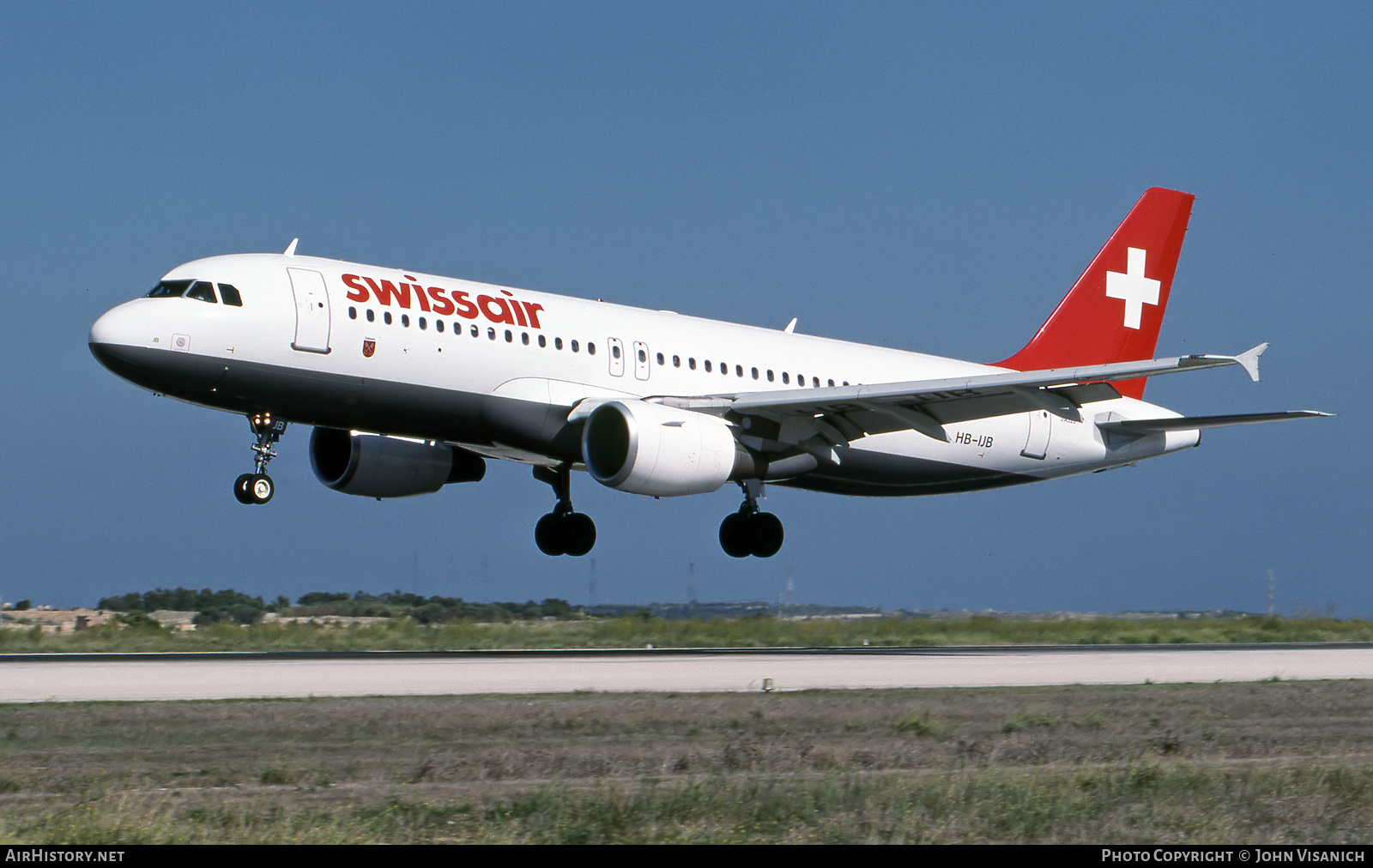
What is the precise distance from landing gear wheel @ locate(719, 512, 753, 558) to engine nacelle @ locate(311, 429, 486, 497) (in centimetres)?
578

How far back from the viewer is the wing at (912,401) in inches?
1025

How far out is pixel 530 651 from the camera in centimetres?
2930

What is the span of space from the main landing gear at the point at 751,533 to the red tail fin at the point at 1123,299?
7818 millimetres

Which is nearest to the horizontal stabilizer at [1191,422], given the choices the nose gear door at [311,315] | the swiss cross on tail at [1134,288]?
the swiss cross on tail at [1134,288]

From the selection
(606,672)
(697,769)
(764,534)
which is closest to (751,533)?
(764,534)

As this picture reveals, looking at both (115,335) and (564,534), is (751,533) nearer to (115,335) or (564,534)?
(564,534)

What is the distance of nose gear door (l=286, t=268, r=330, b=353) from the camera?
944 inches

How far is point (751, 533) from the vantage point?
3084cm

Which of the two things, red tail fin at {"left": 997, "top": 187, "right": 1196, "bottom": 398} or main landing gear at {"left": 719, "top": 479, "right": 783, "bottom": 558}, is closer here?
main landing gear at {"left": 719, "top": 479, "right": 783, "bottom": 558}

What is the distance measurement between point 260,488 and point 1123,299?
21.6m

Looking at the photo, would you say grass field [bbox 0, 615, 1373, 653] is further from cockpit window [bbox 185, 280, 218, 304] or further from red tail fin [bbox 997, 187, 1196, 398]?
cockpit window [bbox 185, 280, 218, 304]

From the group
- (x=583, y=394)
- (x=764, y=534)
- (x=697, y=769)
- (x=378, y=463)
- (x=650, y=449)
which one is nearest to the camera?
(x=697, y=769)

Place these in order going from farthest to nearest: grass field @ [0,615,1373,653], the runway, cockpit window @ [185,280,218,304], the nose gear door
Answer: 1. grass field @ [0,615,1373,653]
2. the nose gear door
3. cockpit window @ [185,280,218,304]
4. the runway

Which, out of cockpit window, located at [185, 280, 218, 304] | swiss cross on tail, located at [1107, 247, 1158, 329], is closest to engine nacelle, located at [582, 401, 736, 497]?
cockpit window, located at [185, 280, 218, 304]
